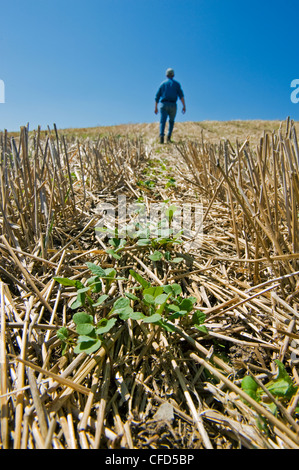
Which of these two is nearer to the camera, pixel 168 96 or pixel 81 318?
pixel 81 318

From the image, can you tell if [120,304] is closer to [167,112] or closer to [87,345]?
[87,345]

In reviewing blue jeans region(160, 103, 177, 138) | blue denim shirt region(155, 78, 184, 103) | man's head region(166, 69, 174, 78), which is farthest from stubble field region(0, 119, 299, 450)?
man's head region(166, 69, 174, 78)

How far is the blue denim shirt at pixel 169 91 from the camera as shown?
250 inches

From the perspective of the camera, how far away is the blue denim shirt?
250 inches

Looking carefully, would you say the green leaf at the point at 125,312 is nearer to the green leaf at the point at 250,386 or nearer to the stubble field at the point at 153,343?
the stubble field at the point at 153,343

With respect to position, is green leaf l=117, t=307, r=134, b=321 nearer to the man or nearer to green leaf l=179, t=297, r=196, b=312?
green leaf l=179, t=297, r=196, b=312

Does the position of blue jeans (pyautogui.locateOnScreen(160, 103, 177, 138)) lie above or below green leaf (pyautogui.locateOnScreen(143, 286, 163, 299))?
above

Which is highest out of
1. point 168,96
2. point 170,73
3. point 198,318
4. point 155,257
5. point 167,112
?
point 170,73

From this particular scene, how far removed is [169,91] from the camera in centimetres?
633

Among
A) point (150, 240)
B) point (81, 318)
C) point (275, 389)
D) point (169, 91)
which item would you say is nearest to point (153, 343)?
point (81, 318)

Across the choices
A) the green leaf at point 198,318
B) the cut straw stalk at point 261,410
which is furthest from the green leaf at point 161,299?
the cut straw stalk at point 261,410
